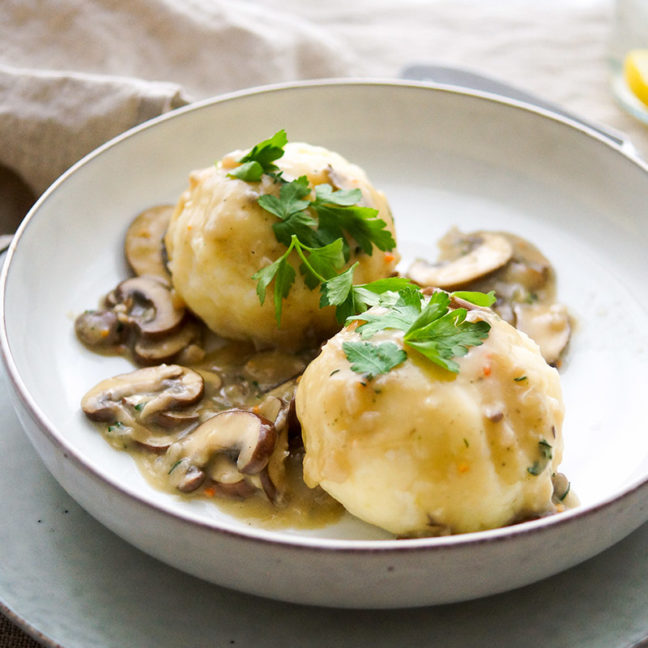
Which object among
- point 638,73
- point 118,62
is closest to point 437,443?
point 118,62

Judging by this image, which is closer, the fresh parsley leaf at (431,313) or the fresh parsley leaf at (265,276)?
the fresh parsley leaf at (431,313)

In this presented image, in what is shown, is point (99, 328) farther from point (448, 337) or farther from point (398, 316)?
point (448, 337)

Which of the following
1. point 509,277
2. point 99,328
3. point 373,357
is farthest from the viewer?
point 509,277

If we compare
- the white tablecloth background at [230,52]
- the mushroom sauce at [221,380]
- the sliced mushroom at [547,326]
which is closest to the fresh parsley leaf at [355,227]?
the mushroom sauce at [221,380]

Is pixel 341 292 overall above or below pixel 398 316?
below

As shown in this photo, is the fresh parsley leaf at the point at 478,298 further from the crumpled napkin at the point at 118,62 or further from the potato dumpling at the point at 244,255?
the crumpled napkin at the point at 118,62

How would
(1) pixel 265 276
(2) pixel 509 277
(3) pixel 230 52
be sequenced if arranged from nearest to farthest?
(1) pixel 265 276
(2) pixel 509 277
(3) pixel 230 52

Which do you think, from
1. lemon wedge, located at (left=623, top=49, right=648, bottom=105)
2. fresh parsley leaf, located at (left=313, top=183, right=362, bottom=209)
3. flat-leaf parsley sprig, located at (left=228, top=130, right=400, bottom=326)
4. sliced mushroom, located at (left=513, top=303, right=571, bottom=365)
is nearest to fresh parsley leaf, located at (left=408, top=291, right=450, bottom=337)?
flat-leaf parsley sprig, located at (left=228, top=130, right=400, bottom=326)
